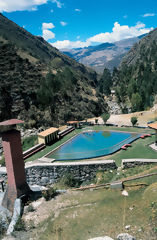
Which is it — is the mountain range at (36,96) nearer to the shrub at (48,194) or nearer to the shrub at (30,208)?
the shrub at (48,194)

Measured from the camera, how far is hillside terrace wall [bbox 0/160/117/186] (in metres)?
17.0

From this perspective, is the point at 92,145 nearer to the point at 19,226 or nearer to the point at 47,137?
the point at 47,137

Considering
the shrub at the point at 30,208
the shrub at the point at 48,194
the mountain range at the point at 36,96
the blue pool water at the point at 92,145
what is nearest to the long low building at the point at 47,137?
the blue pool water at the point at 92,145

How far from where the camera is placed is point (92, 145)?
78.7 feet

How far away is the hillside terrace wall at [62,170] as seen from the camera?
16953 millimetres

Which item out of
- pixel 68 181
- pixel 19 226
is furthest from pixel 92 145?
pixel 19 226

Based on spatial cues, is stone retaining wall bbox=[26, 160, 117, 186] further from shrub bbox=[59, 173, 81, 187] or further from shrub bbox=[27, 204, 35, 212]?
shrub bbox=[27, 204, 35, 212]

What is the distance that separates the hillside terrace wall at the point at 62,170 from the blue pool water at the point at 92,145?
289 cm

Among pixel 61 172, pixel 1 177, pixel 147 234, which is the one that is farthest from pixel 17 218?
pixel 1 177

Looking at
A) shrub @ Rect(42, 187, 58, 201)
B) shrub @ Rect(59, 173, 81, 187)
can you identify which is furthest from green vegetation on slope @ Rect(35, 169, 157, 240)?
shrub @ Rect(59, 173, 81, 187)

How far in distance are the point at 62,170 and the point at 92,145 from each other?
7.39 meters

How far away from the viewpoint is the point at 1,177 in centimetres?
1806

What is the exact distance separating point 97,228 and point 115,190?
10.7ft

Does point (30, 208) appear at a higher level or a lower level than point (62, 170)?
higher
